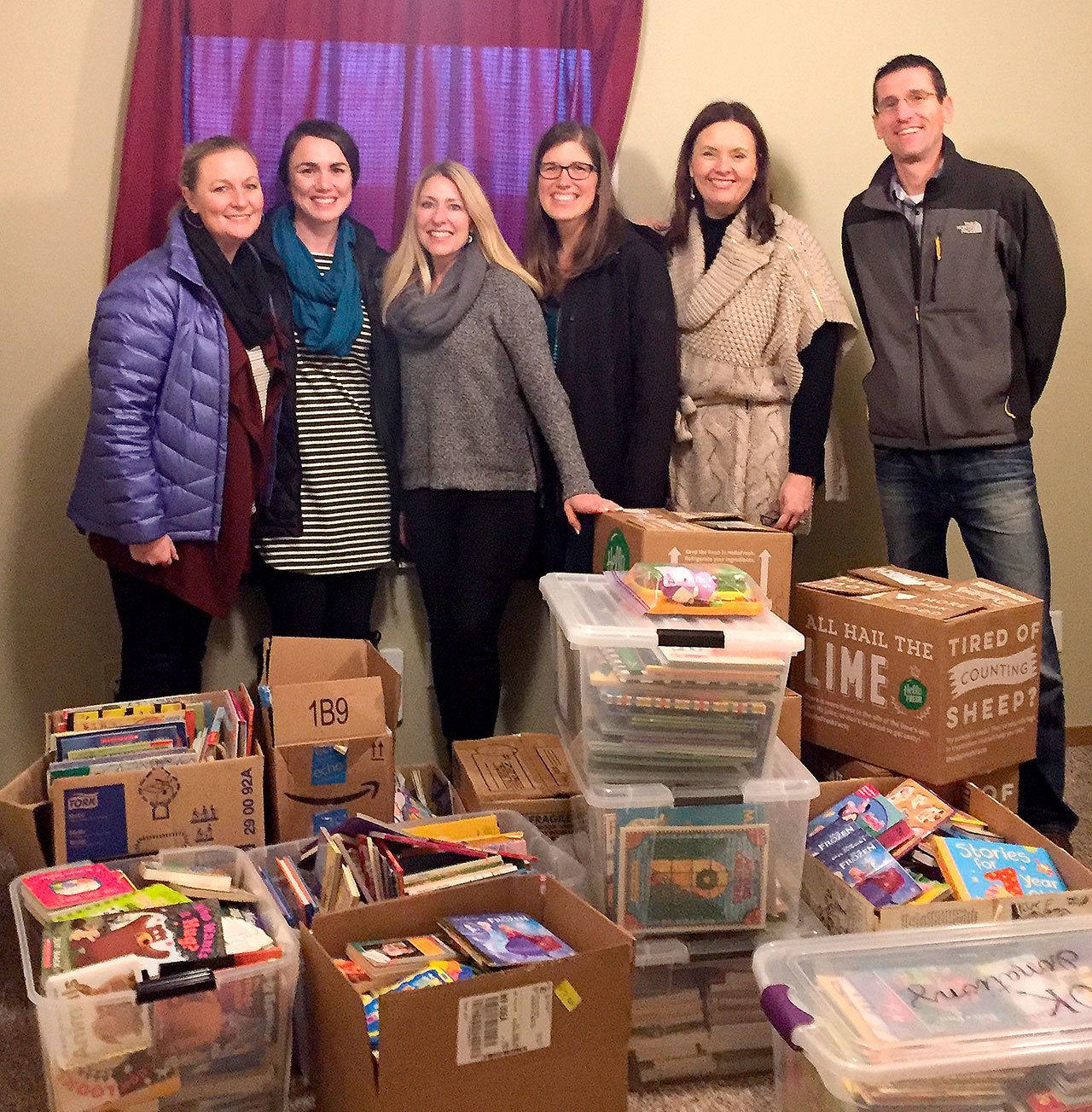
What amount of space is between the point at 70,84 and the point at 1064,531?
2.75m

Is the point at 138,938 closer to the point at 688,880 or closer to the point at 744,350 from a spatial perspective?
the point at 688,880

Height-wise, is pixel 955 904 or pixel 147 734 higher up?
pixel 147 734

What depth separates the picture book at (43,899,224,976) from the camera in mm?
1477

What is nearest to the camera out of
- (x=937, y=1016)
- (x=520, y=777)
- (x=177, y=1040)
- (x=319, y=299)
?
(x=937, y=1016)

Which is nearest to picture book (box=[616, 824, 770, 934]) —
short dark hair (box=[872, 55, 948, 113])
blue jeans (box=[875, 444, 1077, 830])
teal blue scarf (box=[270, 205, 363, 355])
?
blue jeans (box=[875, 444, 1077, 830])

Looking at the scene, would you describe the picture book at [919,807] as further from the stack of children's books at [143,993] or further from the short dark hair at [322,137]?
the short dark hair at [322,137]

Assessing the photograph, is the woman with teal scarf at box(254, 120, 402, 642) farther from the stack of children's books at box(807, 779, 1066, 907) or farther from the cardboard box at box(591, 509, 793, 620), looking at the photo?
the stack of children's books at box(807, 779, 1066, 907)

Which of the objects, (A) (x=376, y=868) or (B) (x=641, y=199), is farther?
(B) (x=641, y=199)

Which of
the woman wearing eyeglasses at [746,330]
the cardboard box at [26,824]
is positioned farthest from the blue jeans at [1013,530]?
the cardboard box at [26,824]

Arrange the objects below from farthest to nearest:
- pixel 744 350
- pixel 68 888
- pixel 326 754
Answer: pixel 744 350 < pixel 326 754 < pixel 68 888

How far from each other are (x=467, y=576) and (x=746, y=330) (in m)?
0.82

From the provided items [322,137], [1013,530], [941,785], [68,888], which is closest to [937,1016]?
[941,785]

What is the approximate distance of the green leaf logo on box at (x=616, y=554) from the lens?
216 cm

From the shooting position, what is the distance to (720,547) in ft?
6.75
